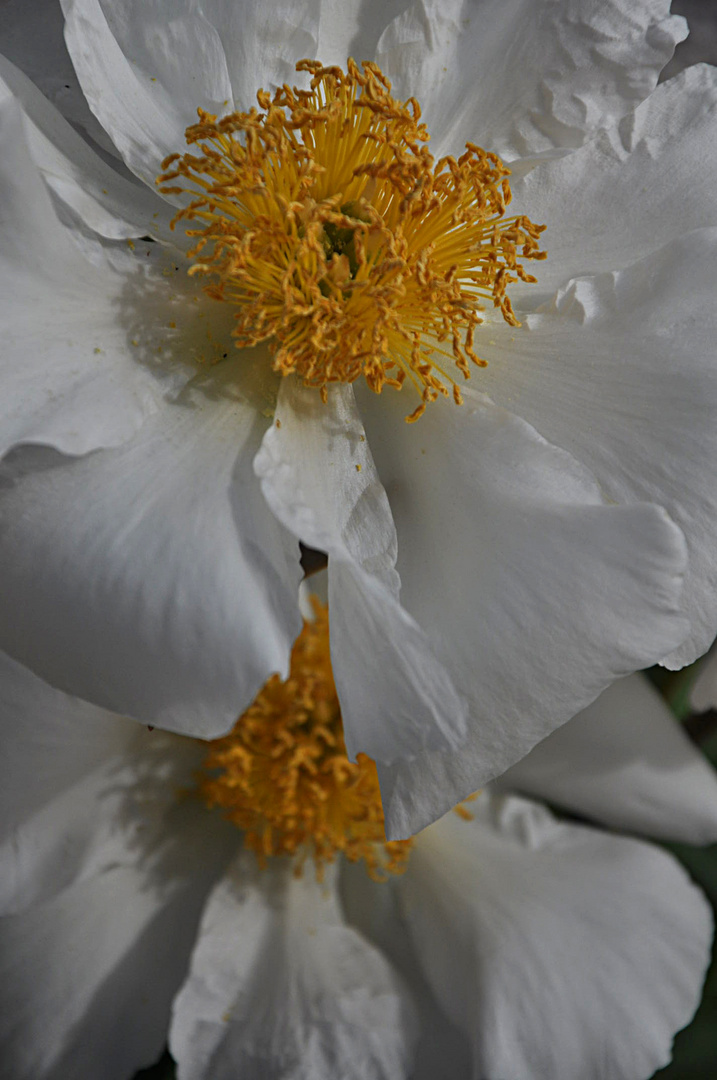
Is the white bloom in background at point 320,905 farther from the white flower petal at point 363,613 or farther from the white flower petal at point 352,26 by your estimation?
the white flower petal at point 352,26

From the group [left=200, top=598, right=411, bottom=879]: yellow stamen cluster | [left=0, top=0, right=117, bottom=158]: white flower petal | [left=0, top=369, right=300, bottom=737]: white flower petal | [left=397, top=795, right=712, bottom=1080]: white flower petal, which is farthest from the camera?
[left=200, top=598, right=411, bottom=879]: yellow stamen cluster

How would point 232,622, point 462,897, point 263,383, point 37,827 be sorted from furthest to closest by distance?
point 462,897, point 37,827, point 263,383, point 232,622

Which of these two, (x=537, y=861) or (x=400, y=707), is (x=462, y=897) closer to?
(x=537, y=861)

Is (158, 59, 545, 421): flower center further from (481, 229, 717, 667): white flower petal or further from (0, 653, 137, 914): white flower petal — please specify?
(0, 653, 137, 914): white flower petal

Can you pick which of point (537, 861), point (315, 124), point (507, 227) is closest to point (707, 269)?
point (507, 227)

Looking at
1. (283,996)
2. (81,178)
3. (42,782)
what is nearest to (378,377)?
(81,178)

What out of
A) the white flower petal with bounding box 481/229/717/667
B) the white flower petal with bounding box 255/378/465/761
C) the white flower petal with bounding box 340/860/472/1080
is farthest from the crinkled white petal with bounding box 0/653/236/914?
the white flower petal with bounding box 481/229/717/667

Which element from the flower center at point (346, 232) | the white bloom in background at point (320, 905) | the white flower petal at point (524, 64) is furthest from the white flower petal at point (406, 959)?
the white flower petal at point (524, 64)
